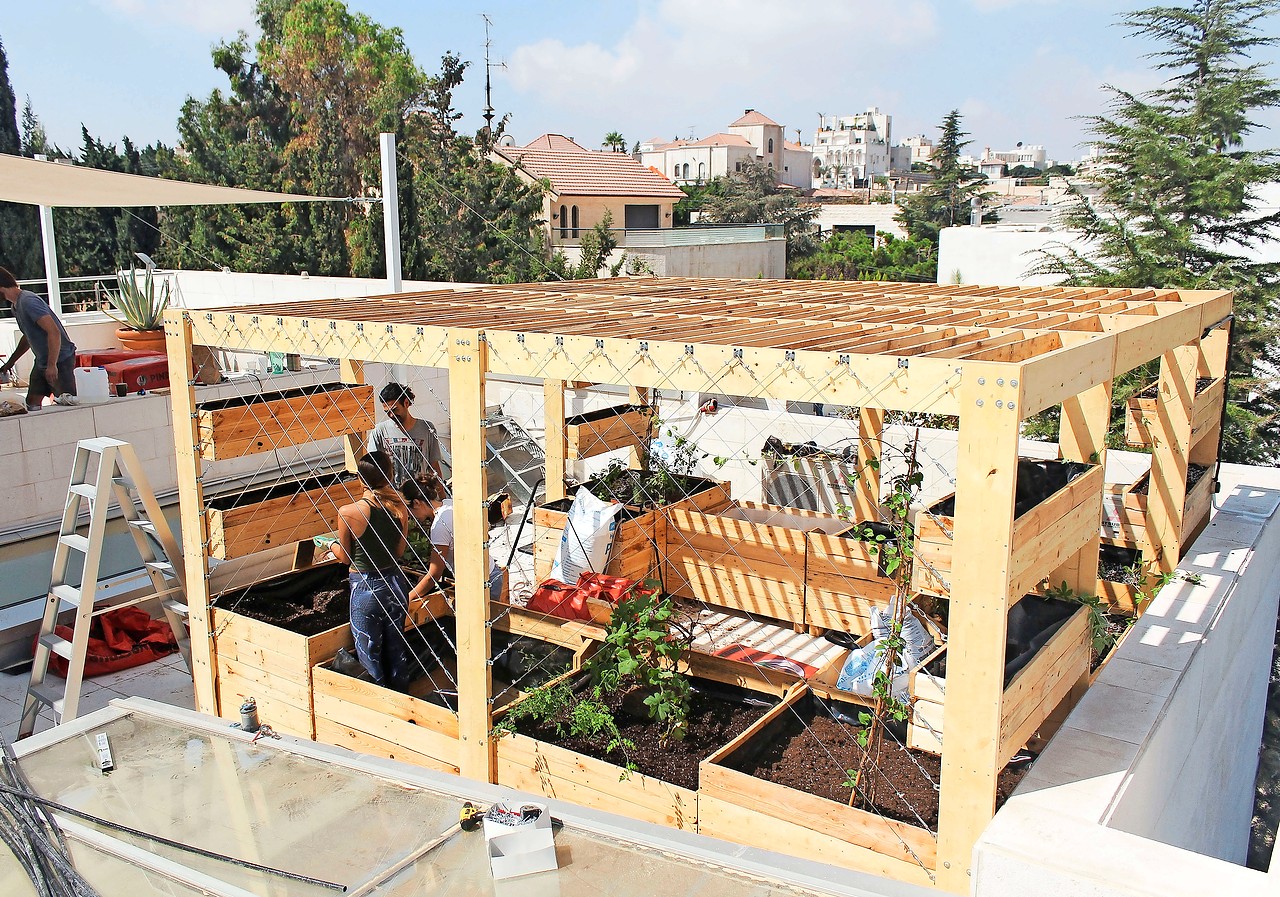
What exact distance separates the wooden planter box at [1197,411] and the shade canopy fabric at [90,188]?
7.77m

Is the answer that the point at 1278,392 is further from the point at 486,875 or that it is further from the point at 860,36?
the point at 860,36

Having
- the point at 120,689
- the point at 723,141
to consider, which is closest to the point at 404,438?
the point at 120,689

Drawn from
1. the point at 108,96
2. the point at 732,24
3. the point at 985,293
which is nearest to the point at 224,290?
the point at 985,293

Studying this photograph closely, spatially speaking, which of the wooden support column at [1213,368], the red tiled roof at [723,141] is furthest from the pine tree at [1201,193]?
the red tiled roof at [723,141]

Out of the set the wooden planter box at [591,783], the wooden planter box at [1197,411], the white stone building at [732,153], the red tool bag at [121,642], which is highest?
the white stone building at [732,153]

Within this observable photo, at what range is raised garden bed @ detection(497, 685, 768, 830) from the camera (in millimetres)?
4336

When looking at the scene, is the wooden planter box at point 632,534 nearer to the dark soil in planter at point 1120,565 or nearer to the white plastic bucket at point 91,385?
the dark soil in planter at point 1120,565

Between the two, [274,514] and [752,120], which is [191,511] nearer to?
[274,514]

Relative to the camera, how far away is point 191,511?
19.2 ft

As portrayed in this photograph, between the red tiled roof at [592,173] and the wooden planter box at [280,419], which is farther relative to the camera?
the red tiled roof at [592,173]

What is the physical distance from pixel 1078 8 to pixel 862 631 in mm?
50631

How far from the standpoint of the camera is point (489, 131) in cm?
3572

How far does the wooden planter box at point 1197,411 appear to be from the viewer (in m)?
6.59

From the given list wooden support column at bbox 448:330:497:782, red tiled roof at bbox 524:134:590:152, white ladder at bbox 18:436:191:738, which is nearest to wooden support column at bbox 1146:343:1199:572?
wooden support column at bbox 448:330:497:782
